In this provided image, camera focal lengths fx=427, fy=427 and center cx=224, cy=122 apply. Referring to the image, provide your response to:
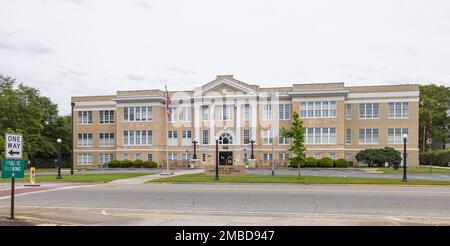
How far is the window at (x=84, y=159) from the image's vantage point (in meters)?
66.4

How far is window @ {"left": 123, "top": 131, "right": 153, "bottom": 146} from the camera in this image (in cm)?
6247

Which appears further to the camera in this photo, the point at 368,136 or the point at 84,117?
the point at 84,117

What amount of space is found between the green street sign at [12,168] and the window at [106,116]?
179ft

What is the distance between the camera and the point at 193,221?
11.8 m

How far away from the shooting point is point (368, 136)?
2291 inches

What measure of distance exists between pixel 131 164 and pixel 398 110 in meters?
37.2

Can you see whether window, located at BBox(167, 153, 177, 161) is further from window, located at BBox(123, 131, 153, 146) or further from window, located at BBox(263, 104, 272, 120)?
window, located at BBox(263, 104, 272, 120)

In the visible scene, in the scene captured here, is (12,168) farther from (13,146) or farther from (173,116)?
(173,116)

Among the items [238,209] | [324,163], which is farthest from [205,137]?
[238,209]

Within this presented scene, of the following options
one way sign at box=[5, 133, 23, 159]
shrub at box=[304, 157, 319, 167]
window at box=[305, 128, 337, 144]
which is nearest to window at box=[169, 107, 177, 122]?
window at box=[305, 128, 337, 144]

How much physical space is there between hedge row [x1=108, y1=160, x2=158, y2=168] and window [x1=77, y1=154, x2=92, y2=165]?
7502 millimetres
